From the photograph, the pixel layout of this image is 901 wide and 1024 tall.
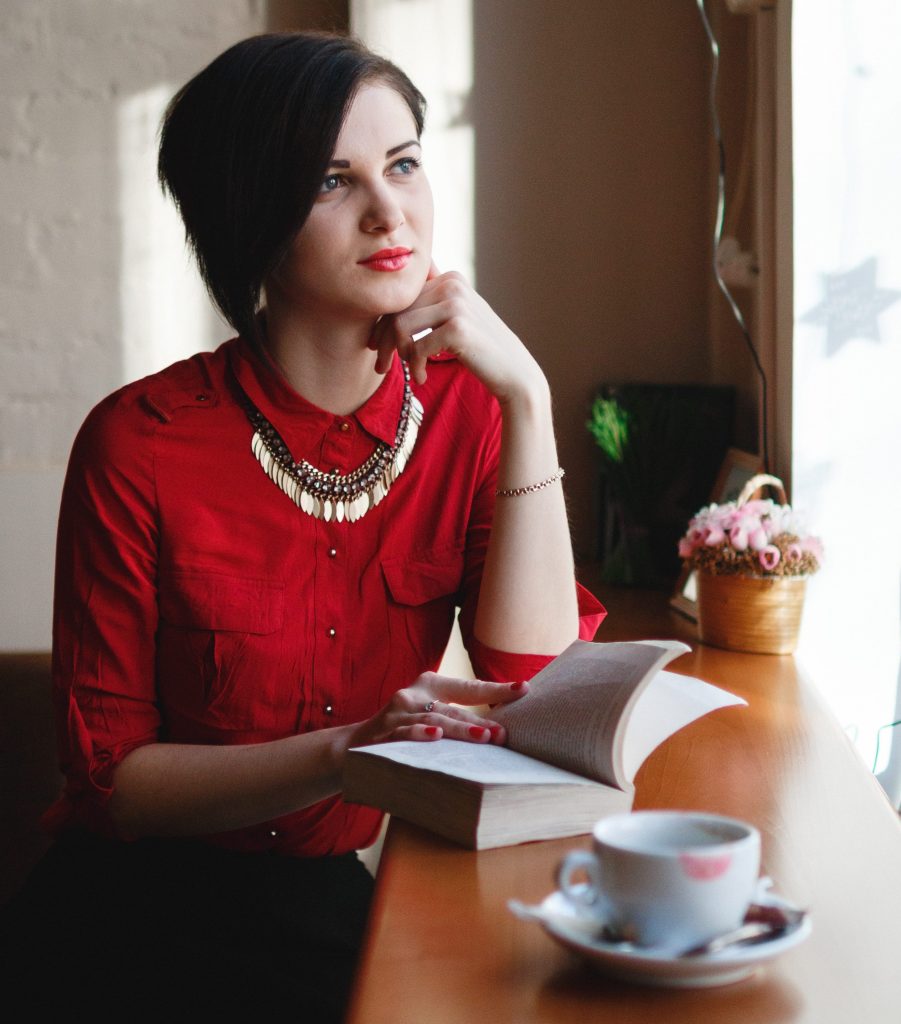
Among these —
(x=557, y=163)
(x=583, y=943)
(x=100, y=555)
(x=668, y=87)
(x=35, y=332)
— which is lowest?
(x=583, y=943)

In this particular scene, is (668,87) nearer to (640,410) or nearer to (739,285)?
(739,285)

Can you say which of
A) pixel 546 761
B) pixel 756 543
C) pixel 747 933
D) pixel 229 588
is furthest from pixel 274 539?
pixel 747 933

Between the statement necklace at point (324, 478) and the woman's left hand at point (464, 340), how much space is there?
12 cm

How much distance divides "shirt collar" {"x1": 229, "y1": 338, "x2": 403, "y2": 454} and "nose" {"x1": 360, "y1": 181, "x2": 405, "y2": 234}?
0.66 ft

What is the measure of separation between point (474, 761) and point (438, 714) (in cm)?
9

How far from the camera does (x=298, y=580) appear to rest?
1.24 meters

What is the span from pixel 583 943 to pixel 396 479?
764mm

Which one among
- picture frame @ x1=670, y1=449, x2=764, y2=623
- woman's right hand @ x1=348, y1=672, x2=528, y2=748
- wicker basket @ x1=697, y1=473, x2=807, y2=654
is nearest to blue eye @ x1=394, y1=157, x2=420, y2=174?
woman's right hand @ x1=348, y1=672, x2=528, y2=748

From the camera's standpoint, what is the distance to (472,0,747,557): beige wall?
222 cm

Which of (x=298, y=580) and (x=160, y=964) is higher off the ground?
(x=298, y=580)

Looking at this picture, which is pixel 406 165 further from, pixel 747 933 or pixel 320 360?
pixel 747 933

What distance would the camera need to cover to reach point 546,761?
2.84 ft

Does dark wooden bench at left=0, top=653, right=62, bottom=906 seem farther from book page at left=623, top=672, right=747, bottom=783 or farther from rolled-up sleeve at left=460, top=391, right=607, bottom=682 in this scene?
book page at left=623, top=672, right=747, bottom=783

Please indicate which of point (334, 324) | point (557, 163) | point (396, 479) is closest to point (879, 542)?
point (396, 479)
